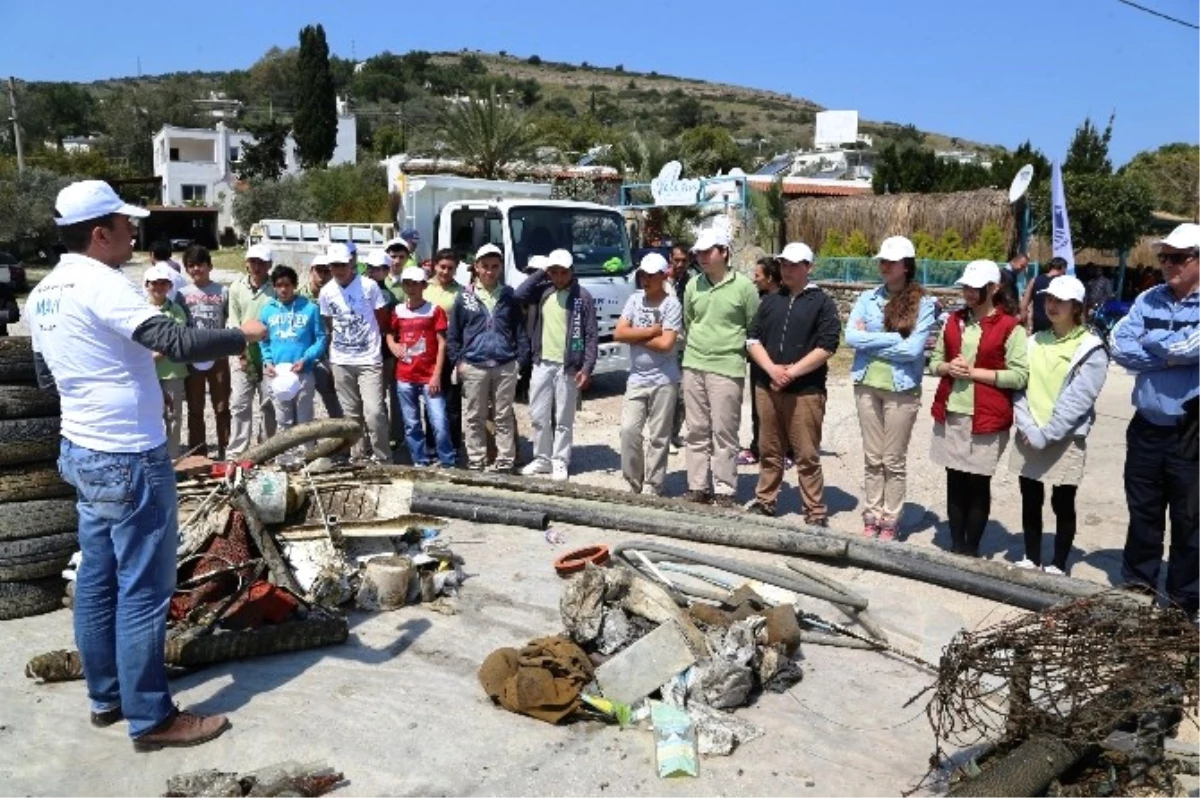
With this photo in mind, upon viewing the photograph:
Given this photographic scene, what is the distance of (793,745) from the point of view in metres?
4.10

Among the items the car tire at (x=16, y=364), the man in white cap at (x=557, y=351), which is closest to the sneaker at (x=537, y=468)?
the man in white cap at (x=557, y=351)

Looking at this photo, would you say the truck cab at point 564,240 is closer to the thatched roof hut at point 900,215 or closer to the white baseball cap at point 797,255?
the white baseball cap at point 797,255

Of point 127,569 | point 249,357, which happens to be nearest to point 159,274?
point 249,357

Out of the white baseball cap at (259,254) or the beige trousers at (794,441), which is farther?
the white baseball cap at (259,254)

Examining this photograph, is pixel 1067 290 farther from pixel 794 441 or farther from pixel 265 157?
pixel 265 157

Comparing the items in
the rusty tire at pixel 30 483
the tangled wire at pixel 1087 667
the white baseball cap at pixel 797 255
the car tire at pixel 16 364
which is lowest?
the tangled wire at pixel 1087 667

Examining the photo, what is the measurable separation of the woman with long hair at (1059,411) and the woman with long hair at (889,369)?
2.37 feet

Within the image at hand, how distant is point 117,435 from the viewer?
12.1ft

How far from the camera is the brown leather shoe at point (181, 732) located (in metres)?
3.89

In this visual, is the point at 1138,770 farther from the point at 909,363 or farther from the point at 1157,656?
the point at 909,363

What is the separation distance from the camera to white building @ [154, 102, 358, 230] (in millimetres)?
64562

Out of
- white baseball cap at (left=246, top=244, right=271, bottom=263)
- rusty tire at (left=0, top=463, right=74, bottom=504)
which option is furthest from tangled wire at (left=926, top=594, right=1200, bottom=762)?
white baseball cap at (left=246, top=244, right=271, bottom=263)

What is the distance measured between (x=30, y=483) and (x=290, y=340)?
3150 mm

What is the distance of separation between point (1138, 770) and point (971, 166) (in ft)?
126
